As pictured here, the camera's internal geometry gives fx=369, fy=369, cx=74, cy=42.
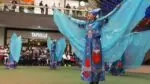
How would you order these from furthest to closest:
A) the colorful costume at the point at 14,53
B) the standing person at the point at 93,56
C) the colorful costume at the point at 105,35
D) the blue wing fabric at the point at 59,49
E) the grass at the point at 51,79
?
1. the blue wing fabric at the point at 59,49
2. the colorful costume at the point at 14,53
3. the grass at the point at 51,79
4. the standing person at the point at 93,56
5. the colorful costume at the point at 105,35

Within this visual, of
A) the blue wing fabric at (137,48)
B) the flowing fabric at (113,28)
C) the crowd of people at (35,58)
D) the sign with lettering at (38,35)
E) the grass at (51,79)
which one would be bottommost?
the crowd of people at (35,58)

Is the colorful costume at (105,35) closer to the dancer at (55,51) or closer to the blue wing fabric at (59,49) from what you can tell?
the dancer at (55,51)

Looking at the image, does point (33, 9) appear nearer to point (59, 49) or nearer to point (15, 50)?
point (59, 49)

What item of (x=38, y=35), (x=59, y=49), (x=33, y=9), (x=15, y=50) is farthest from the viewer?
(x=38, y=35)

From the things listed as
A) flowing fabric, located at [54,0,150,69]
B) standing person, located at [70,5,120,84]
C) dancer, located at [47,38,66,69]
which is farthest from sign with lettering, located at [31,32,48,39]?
standing person, located at [70,5,120,84]

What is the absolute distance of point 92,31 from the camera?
838cm

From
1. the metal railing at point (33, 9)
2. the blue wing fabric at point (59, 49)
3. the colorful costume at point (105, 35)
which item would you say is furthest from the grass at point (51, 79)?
the metal railing at point (33, 9)

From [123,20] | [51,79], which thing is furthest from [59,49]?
[123,20]

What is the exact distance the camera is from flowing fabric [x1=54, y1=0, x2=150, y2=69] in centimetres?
809

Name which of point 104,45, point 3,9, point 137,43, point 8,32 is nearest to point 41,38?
point 8,32

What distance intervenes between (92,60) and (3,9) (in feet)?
57.3

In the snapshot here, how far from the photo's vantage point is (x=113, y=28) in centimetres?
855

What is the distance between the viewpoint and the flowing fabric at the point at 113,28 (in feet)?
26.6

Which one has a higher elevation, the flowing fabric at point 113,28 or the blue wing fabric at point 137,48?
the flowing fabric at point 113,28
